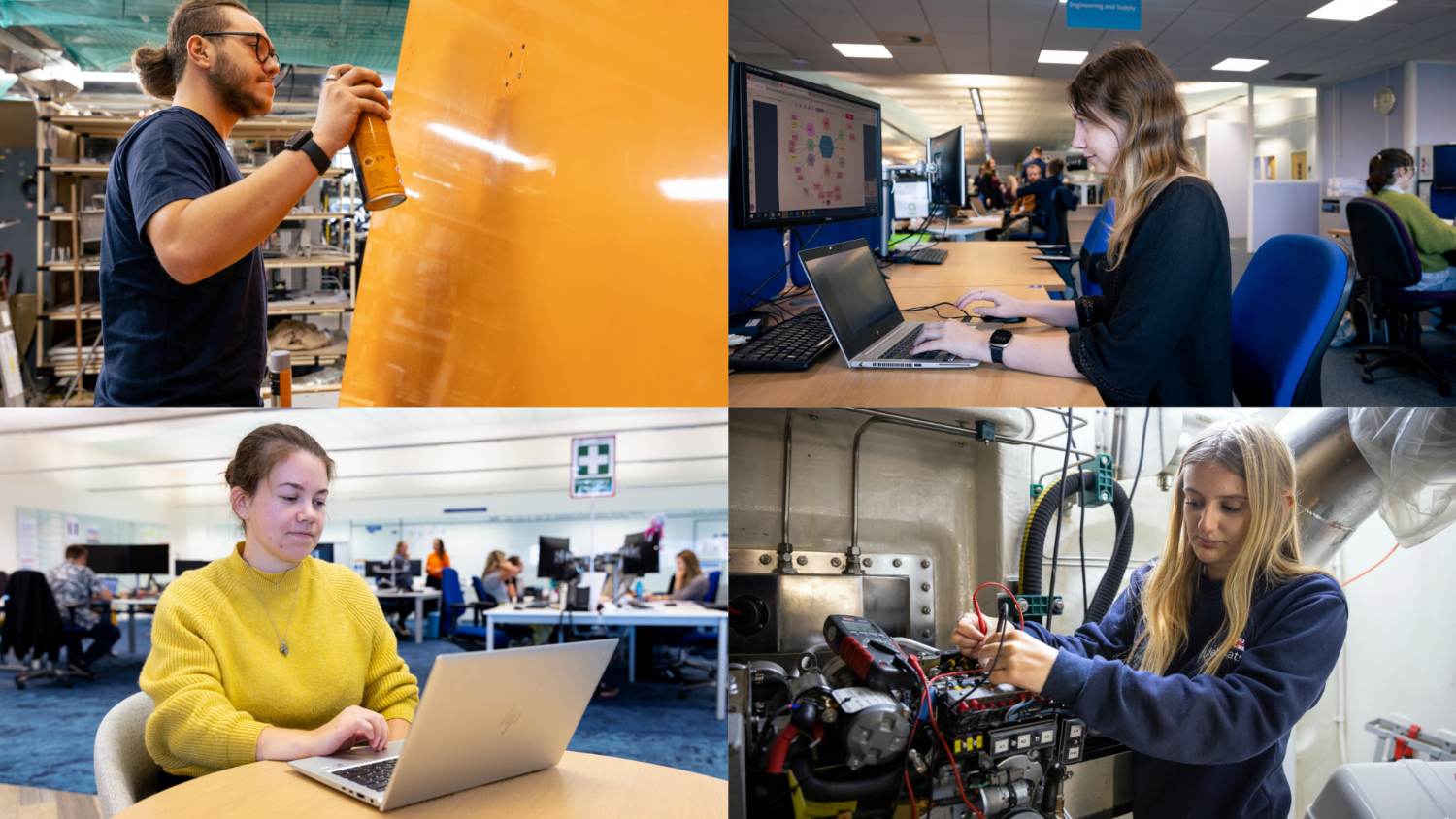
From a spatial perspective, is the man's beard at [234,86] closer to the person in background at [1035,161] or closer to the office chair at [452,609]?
the person in background at [1035,161]

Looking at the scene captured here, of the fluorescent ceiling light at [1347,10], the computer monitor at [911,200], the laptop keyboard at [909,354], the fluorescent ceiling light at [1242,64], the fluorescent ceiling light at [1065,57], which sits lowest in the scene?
the laptop keyboard at [909,354]

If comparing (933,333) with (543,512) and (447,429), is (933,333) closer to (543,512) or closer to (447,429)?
(447,429)

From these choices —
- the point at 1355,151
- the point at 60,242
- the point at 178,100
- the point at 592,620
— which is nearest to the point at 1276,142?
the point at 1355,151

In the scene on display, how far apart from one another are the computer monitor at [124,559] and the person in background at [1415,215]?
2237mm

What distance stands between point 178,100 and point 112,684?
1318 millimetres

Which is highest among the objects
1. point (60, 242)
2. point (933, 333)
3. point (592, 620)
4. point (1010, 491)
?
point (60, 242)

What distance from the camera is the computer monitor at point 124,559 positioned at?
1.96 meters

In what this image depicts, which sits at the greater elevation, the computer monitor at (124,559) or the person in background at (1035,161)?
the person in background at (1035,161)

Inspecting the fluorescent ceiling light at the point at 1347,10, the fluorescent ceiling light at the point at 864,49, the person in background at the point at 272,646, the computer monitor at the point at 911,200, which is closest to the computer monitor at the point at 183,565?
the person in background at the point at 272,646

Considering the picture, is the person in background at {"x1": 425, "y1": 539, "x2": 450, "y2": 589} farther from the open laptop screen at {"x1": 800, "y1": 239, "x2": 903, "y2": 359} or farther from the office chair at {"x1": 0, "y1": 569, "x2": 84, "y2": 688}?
the open laptop screen at {"x1": 800, "y1": 239, "x2": 903, "y2": 359}

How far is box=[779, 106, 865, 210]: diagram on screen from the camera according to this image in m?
1.75

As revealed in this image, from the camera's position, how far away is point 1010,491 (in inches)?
57.8

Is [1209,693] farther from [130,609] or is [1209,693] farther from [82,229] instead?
[130,609]

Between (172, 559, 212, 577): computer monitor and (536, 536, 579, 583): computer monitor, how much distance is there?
165cm
